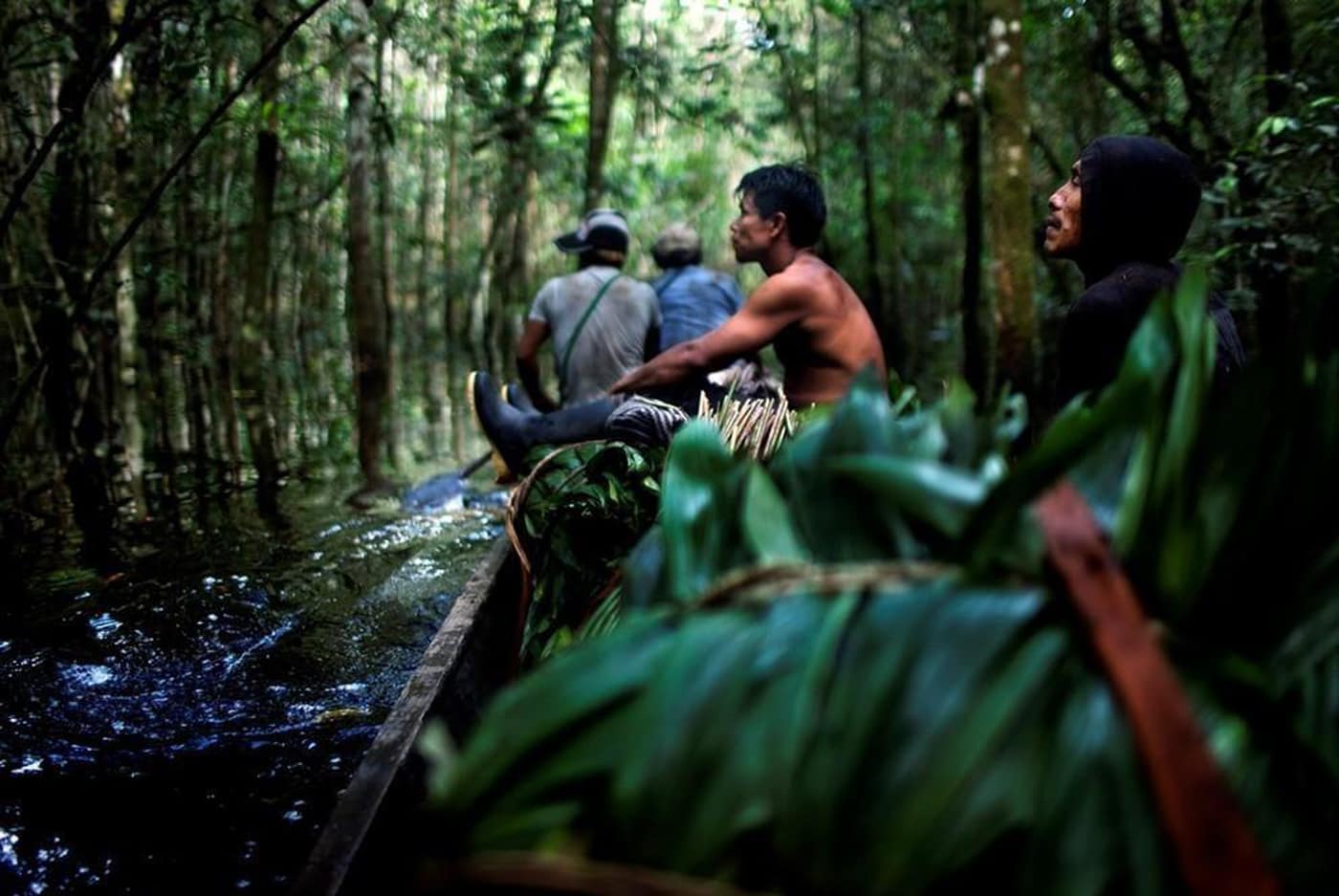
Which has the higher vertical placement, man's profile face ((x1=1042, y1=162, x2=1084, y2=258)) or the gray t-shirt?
man's profile face ((x1=1042, y1=162, x2=1084, y2=258))

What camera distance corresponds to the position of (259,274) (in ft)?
33.3

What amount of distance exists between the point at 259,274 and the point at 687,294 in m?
5.63

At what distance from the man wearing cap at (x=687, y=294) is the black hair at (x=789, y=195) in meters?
2.56

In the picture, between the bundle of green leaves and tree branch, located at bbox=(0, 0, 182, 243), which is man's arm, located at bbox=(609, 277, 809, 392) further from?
the bundle of green leaves

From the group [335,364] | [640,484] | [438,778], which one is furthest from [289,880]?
[335,364]

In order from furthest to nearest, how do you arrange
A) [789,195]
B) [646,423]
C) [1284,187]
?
[1284,187] → [789,195] → [646,423]

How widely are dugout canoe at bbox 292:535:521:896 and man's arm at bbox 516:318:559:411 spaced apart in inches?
126

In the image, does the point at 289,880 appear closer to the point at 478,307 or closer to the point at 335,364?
the point at 335,364

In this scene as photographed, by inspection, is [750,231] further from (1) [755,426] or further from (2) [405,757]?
(2) [405,757]

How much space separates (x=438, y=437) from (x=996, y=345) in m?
5.63

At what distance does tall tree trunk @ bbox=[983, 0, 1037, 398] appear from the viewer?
21.6 ft

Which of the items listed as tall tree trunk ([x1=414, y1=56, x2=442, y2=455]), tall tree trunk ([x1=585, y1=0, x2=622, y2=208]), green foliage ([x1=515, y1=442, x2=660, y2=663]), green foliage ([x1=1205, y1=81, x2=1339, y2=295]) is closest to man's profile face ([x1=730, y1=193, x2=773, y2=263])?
green foliage ([x1=515, y1=442, x2=660, y2=663])

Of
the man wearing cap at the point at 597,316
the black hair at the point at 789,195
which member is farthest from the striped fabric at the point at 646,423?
the man wearing cap at the point at 597,316

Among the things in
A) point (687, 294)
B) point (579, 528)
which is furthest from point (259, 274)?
point (579, 528)
